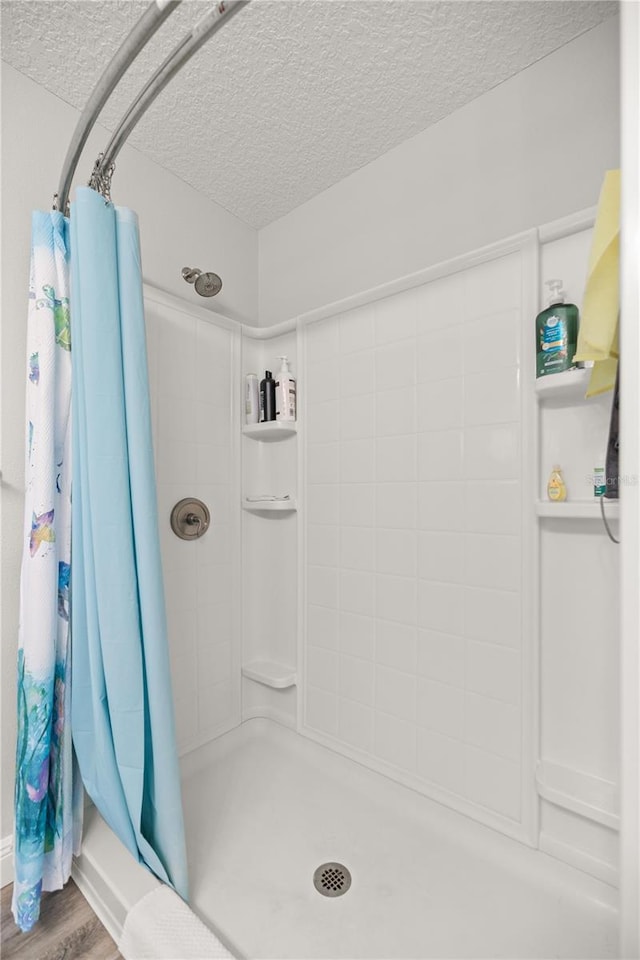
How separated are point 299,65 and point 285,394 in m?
0.97

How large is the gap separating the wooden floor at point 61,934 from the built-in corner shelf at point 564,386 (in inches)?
64.4

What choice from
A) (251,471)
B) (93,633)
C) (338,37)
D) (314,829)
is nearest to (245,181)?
(338,37)

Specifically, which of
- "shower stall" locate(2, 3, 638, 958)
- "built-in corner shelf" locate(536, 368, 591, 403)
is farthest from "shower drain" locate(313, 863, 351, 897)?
"built-in corner shelf" locate(536, 368, 591, 403)

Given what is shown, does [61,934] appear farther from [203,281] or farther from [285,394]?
[203,281]

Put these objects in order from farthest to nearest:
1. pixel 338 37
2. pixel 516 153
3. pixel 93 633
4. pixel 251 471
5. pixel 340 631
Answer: pixel 251 471 < pixel 340 631 < pixel 516 153 < pixel 338 37 < pixel 93 633

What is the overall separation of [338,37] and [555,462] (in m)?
1.26

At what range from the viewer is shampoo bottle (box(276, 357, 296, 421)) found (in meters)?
1.80

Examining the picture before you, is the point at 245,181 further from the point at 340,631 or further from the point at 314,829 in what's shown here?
the point at 314,829

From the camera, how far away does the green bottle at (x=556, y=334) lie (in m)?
1.14

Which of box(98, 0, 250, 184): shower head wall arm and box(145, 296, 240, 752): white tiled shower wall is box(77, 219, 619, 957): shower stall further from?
box(98, 0, 250, 184): shower head wall arm

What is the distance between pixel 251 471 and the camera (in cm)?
196

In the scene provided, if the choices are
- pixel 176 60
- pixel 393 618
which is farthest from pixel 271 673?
pixel 176 60

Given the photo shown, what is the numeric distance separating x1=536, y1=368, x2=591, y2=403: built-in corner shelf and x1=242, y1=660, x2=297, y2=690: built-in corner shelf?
1.34 meters

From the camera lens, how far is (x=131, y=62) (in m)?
0.84
